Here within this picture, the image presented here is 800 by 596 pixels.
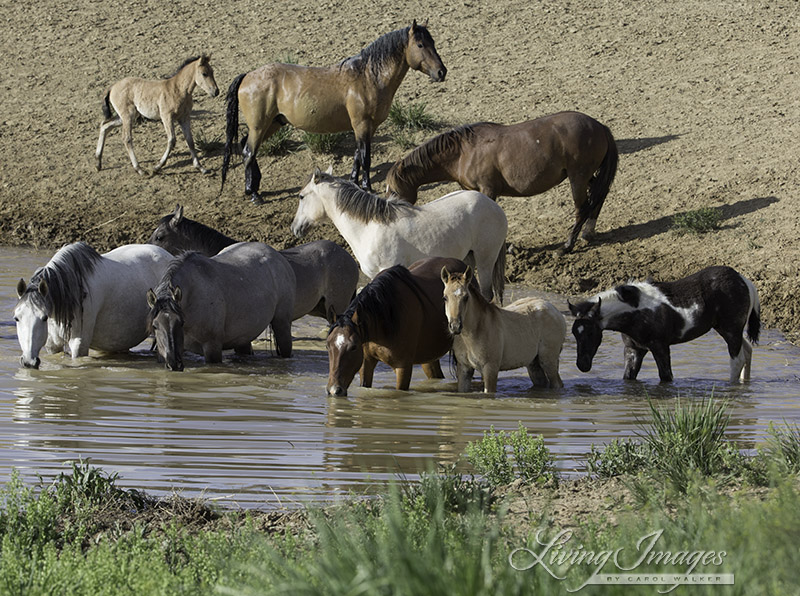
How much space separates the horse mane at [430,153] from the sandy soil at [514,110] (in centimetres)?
171

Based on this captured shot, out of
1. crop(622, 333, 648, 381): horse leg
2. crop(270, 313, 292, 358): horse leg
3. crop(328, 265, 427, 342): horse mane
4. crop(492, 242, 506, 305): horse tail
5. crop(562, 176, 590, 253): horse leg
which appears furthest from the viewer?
crop(562, 176, 590, 253): horse leg

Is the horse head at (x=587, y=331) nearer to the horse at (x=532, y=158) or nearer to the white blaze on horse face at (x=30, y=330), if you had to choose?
the white blaze on horse face at (x=30, y=330)

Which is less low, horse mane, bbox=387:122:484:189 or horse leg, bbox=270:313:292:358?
horse mane, bbox=387:122:484:189

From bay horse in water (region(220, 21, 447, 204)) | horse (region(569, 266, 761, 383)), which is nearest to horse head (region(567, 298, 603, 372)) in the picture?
horse (region(569, 266, 761, 383))

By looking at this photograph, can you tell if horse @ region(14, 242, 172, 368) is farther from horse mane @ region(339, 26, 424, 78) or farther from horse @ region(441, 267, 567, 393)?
horse mane @ region(339, 26, 424, 78)

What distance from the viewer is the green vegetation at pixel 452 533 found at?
3.18 meters

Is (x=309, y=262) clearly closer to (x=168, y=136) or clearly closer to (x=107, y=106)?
(x=168, y=136)

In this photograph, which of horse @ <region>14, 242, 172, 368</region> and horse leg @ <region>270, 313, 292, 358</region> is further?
horse leg @ <region>270, 313, 292, 358</region>

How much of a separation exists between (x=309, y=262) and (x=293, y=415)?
11.7 ft

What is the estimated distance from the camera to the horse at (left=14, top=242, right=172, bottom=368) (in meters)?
9.37

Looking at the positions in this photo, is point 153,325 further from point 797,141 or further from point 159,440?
point 797,141

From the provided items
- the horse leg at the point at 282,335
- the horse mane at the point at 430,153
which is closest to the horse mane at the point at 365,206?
the horse leg at the point at 282,335

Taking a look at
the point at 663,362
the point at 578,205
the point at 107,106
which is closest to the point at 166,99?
the point at 107,106

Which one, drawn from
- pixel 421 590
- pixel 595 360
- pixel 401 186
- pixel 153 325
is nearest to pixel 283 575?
pixel 421 590
